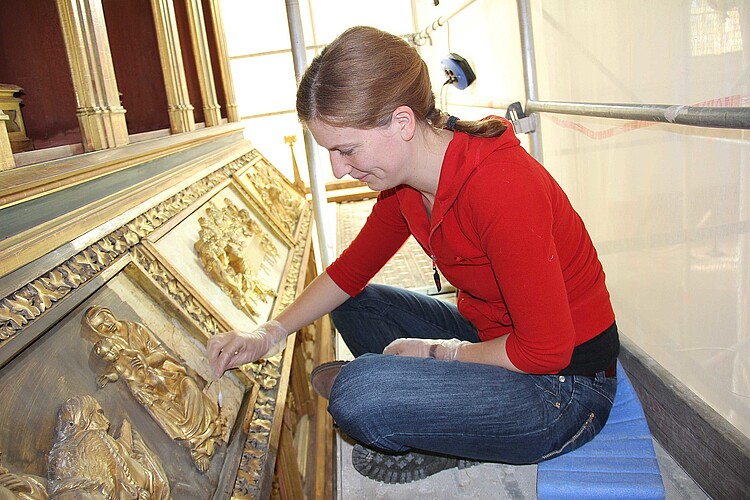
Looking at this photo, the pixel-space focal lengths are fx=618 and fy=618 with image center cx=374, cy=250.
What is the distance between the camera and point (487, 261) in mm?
1437

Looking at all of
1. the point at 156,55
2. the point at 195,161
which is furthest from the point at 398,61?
the point at 156,55

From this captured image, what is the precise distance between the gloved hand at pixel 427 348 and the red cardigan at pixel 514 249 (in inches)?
4.0

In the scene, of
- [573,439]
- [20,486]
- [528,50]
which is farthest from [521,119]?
[20,486]

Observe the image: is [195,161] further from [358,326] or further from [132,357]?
[132,357]

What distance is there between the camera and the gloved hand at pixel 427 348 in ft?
5.12

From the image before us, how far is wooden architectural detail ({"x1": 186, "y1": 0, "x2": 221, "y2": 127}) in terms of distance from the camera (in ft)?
12.5

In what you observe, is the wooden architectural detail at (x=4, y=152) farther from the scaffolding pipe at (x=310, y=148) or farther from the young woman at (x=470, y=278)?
the scaffolding pipe at (x=310, y=148)

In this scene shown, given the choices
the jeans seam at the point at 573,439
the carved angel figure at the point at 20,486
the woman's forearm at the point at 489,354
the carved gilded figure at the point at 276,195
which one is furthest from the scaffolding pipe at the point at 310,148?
the carved angel figure at the point at 20,486

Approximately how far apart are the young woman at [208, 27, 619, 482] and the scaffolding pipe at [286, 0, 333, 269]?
115 centimetres

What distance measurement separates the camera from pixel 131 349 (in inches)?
47.4

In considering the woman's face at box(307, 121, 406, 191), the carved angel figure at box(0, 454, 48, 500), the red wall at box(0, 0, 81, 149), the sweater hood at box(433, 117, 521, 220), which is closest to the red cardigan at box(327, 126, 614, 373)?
the sweater hood at box(433, 117, 521, 220)

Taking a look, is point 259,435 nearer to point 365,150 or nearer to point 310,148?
point 365,150

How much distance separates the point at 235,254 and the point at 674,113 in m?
1.42

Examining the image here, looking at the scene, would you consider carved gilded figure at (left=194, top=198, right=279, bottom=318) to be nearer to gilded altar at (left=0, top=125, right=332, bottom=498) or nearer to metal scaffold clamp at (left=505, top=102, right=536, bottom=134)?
gilded altar at (left=0, top=125, right=332, bottom=498)
